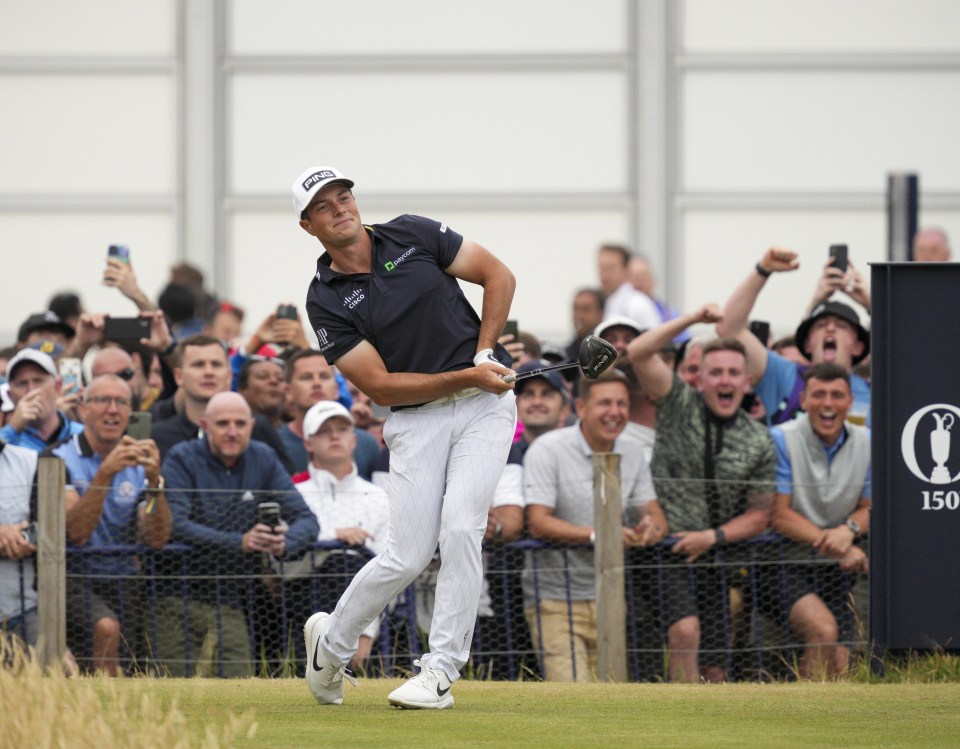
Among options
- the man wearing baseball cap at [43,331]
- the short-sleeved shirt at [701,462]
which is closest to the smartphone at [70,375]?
the man wearing baseball cap at [43,331]

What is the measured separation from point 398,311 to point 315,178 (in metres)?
0.61

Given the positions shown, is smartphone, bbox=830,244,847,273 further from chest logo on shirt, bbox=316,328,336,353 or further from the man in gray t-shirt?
chest logo on shirt, bbox=316,328,336,353

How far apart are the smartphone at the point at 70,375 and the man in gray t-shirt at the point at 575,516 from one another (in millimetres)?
2805

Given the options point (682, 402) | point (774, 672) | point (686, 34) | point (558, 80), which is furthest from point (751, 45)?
point (774, 672)

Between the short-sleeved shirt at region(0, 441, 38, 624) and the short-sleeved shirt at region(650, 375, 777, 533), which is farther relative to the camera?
the short-sleeved shirt at region(650, 375, 777, 533)

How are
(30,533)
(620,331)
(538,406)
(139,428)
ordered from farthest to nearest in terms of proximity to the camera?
(620,331) → (538,406) → (139,428) → (30,533)

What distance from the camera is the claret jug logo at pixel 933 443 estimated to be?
8352 millimetres

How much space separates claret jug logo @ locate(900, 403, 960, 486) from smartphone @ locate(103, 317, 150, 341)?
16.0 ft

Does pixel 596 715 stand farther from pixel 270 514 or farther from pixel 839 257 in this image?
pixel 839 257

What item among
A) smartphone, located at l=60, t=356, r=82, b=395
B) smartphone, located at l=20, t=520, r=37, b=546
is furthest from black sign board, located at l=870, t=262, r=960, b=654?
smartphone, located at l=60, t=356, r=82, b=395

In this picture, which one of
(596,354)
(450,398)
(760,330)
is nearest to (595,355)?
(596,354)

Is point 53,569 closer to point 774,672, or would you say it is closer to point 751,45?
point 774,672

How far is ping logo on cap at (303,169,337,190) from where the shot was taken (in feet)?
24.1

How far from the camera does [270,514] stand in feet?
32.0
